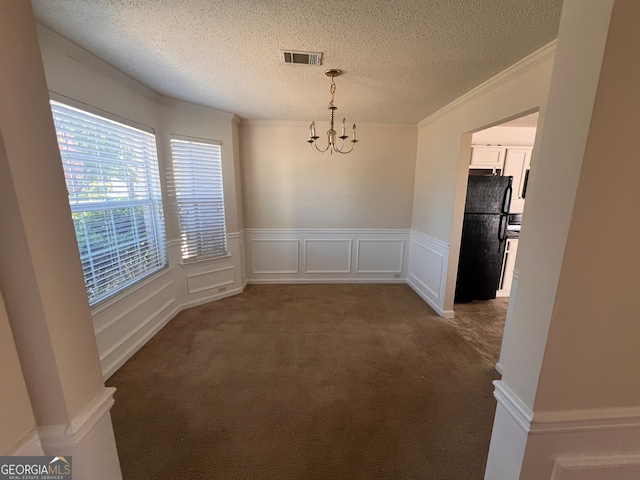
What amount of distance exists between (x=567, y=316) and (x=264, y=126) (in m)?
3.93

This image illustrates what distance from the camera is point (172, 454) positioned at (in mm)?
1524

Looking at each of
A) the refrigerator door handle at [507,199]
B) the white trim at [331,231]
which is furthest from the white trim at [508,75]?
the white trim at [331,231]

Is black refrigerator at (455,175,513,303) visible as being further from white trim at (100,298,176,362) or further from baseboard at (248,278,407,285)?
white trim at (100,298,176,362)

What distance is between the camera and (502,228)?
337cm

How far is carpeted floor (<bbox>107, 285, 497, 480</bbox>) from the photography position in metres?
1.49

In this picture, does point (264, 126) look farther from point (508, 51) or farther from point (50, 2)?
point (508, 51)

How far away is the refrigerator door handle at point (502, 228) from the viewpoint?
335cm

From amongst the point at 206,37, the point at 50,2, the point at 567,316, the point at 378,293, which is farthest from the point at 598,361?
the point at 378,293

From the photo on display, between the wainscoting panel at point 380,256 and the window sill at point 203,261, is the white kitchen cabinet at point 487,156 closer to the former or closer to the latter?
the wainscoting panel at point 380,256

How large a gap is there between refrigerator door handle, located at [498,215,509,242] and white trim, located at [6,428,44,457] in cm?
421

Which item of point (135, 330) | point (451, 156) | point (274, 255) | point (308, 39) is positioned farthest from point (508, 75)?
point (135, 330)

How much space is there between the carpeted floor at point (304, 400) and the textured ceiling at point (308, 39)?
253 cm

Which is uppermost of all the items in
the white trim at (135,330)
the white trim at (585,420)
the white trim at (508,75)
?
the white trim at (508,75)

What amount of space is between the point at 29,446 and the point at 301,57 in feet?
7.76
